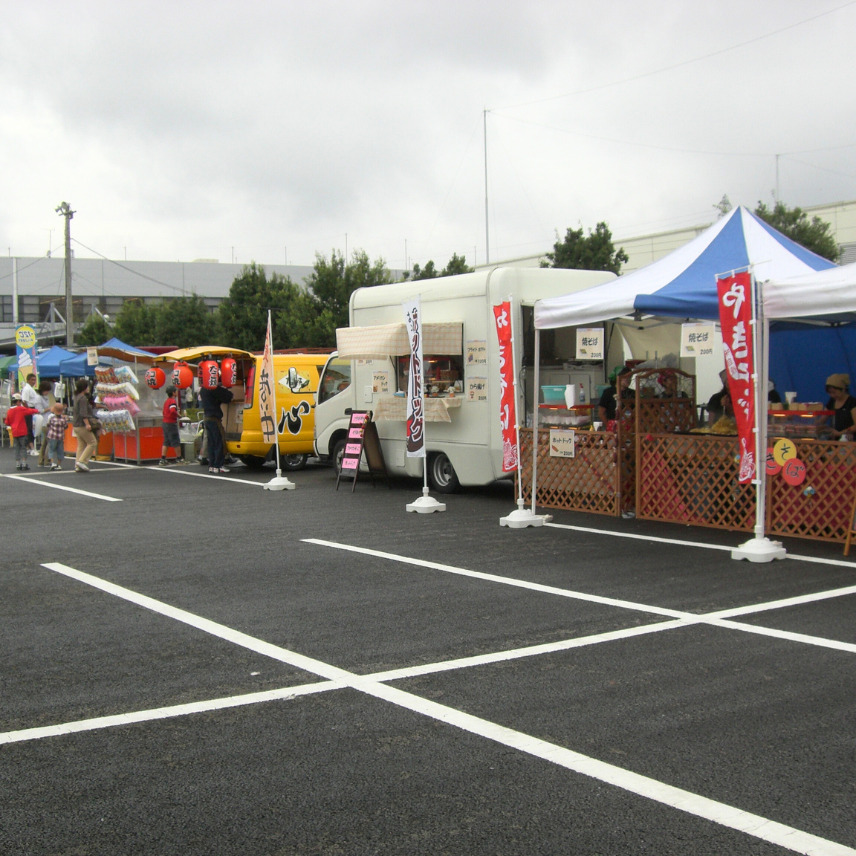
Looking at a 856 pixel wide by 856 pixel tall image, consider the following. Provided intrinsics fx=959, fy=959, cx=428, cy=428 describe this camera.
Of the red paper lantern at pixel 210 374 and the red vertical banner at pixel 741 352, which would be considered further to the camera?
the red paper lantern at pixel 210 374

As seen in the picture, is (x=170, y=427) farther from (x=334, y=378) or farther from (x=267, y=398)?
(x=334, y=378)

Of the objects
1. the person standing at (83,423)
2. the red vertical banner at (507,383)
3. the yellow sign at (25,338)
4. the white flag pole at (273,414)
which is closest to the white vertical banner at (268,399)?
the white flag pole at (273,414)

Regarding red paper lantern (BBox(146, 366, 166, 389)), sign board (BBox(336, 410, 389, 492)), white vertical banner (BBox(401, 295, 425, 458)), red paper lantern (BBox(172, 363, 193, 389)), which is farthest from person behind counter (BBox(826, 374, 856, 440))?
red paper lantern (BBox(146, 366, 166, 389))

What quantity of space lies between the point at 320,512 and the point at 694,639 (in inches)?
268

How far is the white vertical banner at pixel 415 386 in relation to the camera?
1176cm

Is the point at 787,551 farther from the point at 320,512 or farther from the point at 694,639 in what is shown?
the point at 320,512

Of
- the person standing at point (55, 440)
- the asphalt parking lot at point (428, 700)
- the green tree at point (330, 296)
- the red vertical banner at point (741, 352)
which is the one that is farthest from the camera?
the green tree at point (330, 296)

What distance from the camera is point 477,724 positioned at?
4.46m

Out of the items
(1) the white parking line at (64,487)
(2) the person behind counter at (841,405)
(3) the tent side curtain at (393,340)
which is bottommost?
(1) the white parking line at (64,487)

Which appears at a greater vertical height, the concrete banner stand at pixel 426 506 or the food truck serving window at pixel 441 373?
the food truck serving window at pixel 441 373

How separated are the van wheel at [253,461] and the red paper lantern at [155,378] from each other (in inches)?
93.3

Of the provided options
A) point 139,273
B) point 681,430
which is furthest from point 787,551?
point 139,273

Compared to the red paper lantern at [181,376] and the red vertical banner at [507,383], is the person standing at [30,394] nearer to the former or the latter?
the red paper lantern at [181,376]

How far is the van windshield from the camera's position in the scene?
15.6 meters
